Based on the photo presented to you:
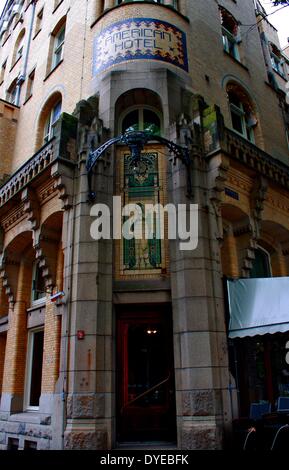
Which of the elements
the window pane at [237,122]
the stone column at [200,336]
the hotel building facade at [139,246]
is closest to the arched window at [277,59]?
the hotel building facade at [139,246]

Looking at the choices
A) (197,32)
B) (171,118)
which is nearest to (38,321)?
A: (171,118)

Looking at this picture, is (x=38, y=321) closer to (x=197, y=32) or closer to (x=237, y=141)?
(x=237, y=141)

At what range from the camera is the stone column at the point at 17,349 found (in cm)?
1225

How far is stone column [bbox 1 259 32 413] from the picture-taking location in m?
12.2

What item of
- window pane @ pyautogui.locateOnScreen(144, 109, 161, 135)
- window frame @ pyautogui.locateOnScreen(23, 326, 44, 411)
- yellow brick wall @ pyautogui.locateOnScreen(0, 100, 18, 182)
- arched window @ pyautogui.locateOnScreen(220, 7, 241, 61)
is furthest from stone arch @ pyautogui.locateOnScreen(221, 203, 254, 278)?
yellow brick wall @ pyautogui.locateOnScreen(0, 100, 18, 182)

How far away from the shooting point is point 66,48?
49.6 feet

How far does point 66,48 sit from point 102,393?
41.3 ft

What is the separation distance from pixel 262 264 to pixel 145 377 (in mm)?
6592

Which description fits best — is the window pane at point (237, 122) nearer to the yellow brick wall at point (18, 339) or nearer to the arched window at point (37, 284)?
the arched window at point (37, 284)

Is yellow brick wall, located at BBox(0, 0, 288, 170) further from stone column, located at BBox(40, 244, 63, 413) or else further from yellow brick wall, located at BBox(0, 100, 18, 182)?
stone column, located at BBox(40, 244, 63, 413)

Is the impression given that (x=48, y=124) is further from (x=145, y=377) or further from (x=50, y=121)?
(x=145, y=377)

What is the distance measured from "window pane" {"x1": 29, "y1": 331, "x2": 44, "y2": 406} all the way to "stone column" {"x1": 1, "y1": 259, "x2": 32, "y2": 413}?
1.29 ft

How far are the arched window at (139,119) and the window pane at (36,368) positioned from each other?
703 centimetres

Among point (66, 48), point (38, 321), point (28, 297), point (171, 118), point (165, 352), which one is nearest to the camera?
point (165, 352)
